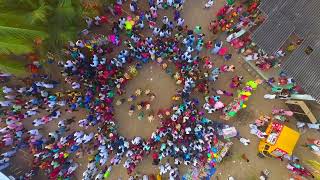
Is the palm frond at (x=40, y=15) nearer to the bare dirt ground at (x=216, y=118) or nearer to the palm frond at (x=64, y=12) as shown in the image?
the palm frond at (x=64, y=12)

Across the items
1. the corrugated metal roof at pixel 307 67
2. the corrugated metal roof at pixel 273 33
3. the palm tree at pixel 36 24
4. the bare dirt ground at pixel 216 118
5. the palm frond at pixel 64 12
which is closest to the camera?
the palm tree at pixel 36 24

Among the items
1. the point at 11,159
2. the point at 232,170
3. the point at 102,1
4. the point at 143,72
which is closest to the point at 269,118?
the point at 232,170

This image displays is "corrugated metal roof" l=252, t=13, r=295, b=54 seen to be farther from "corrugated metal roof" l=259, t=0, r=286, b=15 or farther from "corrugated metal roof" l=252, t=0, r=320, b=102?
"corrugated metal roof" l=259, t=0, r=286, b=15

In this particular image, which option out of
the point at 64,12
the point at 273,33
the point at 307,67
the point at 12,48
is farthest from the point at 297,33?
the point at 12,48

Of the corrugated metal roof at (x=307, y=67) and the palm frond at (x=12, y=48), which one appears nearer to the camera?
the palm frond at (x=12, y=48)

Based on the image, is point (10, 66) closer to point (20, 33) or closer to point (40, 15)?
point (20, 33)

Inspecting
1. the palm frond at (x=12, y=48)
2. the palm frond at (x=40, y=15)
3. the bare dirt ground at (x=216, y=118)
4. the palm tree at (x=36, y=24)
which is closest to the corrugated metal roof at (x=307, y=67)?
the bare dirt ground at (x=216, y=118)

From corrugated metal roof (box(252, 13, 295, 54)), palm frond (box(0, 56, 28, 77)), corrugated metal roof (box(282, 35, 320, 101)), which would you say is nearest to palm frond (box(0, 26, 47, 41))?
palm frond (box(0, 56, 28, 77))

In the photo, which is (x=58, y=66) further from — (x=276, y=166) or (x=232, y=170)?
(x=276, y=166)

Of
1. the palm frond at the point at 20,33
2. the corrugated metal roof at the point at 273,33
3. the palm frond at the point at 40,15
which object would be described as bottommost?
the corrugated metal roof at the point at 273,33
